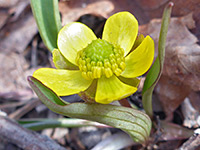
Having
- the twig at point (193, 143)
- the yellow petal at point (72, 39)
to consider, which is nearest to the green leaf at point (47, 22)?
the yellow petal at point (72, 39)

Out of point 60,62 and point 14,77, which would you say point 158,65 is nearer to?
point 60,62

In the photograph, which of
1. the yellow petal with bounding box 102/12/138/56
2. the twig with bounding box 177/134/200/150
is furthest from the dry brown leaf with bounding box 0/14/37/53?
the twig with bounding box 177/134/200/150

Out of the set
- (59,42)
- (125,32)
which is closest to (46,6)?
(59,42)

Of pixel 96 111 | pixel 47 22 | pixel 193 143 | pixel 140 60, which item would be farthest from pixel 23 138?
pixel 193 143


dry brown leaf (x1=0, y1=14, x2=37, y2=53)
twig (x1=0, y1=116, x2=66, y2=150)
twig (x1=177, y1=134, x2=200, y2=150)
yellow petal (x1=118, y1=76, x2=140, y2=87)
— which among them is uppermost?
yellow petal (x1=118, y1=76, x2=140, y2=87)

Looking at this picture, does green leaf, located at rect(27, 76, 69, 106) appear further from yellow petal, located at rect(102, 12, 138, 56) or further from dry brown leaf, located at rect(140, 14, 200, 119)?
dry brown leaf, located at rect(140, 14, 200, 119)

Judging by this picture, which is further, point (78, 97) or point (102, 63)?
point (78, 97)
